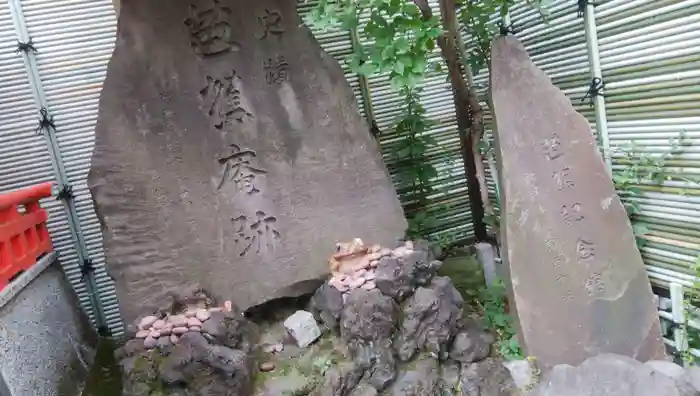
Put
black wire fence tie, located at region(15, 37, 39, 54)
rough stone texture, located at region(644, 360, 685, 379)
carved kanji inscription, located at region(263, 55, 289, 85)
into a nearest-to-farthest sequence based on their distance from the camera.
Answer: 1. rough stone texture, located at region(644, 360, 685, 379)
2. carved kanji inscription, located at region(263, 55, 289, 85)
3. black wire fence tie, located at region(15, 37, 39, 54)

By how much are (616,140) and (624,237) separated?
0.66 meters

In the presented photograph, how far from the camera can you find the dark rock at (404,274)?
3.31 metres

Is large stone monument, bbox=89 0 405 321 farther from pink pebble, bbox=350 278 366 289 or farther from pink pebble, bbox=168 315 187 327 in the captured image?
pink pebble, bbox=350 278 366 289

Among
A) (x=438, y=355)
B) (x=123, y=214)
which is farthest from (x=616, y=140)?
(x=123, y=214)

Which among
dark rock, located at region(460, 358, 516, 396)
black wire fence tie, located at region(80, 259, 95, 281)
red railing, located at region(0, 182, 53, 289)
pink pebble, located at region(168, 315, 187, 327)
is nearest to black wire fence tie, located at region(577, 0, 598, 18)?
dark rock, located at region(460, 358, 516, 396)

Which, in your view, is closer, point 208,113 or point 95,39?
point 208,113

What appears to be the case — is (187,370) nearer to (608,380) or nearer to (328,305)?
(328,305)

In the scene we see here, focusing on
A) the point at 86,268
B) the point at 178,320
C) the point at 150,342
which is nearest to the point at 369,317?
the point at 178,320

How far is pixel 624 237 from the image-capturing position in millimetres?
3090

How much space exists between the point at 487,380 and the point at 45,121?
3.89 meters

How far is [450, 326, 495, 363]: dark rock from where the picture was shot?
3.26 meters

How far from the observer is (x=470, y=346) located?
327 centimetres

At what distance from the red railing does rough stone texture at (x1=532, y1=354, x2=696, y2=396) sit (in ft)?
10.0

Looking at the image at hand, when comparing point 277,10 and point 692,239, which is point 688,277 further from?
point 277,10
